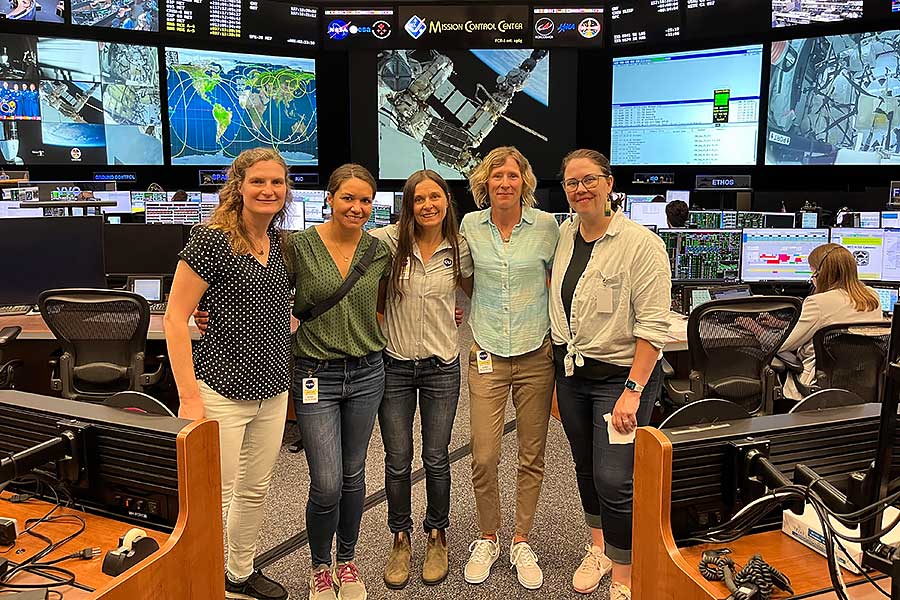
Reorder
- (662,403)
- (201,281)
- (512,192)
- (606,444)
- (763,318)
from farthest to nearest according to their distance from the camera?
(662,403)
(763,318)
(512,192)
(606,444)
(201,281)

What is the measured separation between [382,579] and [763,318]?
2089 mm

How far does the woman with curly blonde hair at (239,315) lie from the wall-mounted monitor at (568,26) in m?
8.42

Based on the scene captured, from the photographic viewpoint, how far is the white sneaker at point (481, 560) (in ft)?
8.66

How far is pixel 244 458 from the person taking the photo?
2314 millimetres

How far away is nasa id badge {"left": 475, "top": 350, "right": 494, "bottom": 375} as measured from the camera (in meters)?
2.54

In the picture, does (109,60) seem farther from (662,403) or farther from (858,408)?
(858,408)

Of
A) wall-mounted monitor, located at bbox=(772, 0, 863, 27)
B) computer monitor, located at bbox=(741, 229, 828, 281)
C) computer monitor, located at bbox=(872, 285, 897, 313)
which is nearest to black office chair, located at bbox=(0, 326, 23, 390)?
computer monitor, located at bbox=(741, 229, 828, 281)

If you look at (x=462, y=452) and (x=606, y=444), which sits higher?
(x=606, y=444)

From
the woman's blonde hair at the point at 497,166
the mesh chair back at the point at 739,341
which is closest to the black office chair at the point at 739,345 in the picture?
the mesh chair back at the point at 739,341

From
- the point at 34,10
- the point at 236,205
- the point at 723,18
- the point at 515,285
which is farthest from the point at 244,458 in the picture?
the point at 723,18

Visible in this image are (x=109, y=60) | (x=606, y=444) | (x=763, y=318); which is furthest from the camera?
(x=109, y=60)

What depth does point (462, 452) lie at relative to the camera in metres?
4.04

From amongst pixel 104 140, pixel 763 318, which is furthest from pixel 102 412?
pixel 104 140

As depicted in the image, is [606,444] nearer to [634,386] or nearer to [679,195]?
[634,386]
